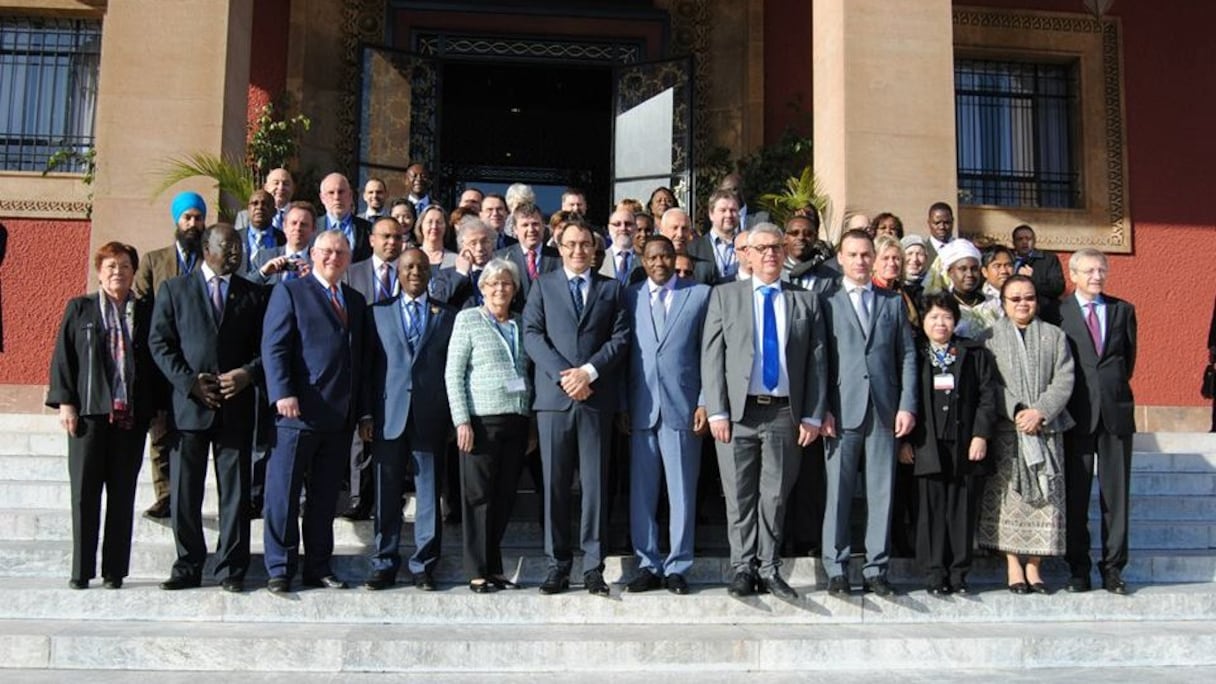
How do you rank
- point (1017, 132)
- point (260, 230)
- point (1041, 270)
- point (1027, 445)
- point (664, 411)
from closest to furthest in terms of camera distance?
point (664, 411), point (1027, 445), point (260, 230), point (1041, 270), point (1017, 132)

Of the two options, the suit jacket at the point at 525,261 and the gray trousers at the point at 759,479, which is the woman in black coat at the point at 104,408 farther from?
the gray trousers at the point at 759,479

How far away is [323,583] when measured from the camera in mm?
5625

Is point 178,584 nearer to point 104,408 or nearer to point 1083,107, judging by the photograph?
point 104,408

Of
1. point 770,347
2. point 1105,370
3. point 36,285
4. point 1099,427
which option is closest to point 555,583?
point 770,347

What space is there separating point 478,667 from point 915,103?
6117mm

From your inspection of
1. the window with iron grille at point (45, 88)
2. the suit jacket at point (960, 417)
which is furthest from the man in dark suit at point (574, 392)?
the window with iron grille at point (45, 88)

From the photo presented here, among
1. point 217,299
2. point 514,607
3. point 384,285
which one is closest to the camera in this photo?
point 514,607

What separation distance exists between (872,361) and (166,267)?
416 cm

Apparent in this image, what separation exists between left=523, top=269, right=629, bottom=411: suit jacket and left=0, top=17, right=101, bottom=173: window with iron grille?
759 centimetres

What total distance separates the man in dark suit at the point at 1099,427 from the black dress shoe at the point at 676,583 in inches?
84.4

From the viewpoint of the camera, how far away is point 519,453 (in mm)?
5867

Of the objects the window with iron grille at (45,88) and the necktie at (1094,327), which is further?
the window with iron grille at (45,88)

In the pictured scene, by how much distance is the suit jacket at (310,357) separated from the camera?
18.4ft

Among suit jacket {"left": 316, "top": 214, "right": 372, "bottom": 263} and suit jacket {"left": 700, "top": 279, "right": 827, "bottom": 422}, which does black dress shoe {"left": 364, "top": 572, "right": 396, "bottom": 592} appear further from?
suit jacket {"left": 316, "top": 214, "right": 372, "bottom": 263}
